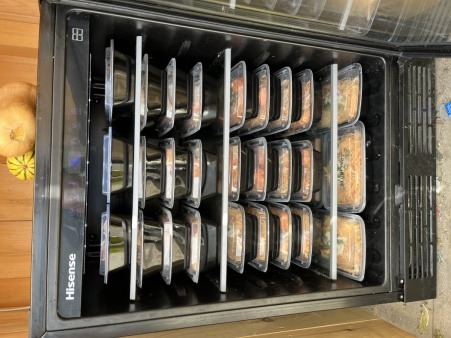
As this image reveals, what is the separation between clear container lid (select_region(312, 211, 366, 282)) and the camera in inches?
51.4

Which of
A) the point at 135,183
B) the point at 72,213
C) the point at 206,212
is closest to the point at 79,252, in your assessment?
the point at 72,213

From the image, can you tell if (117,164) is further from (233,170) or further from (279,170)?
(279,170)

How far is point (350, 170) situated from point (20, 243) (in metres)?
1.15

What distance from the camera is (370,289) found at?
123cm

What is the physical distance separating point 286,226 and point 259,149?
0.81 feet

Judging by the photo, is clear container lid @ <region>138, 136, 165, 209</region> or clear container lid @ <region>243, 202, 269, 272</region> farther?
clear container lid @ <region>243, 202, 269, 272</region>

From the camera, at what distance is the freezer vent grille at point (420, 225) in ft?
4.21

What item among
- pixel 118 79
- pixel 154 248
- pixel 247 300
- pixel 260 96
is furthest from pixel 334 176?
pixel 118 79

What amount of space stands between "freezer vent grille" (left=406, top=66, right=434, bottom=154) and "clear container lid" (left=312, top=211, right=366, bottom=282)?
0.28m

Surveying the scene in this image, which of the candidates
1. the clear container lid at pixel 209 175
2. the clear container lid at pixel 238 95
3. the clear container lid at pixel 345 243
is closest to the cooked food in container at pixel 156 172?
the clear container lid at pixel 209 175

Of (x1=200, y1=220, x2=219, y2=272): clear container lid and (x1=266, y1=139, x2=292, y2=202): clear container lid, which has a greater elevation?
(x1=266, y1=139, x2=292, y2=202): clear container lid

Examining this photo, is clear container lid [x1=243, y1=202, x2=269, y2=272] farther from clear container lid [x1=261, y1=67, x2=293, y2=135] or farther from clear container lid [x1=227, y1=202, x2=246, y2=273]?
clear container lid [x1=261, y1=67, x2=293, y2=135]

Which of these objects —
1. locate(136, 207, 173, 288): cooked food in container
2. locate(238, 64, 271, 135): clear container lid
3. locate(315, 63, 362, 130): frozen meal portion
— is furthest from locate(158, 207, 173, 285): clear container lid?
locate(315, 63, 362, 130): frozen meal portion

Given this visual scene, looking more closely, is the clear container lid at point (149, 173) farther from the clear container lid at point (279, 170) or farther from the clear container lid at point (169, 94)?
the clear container lid at point (279, 170)
